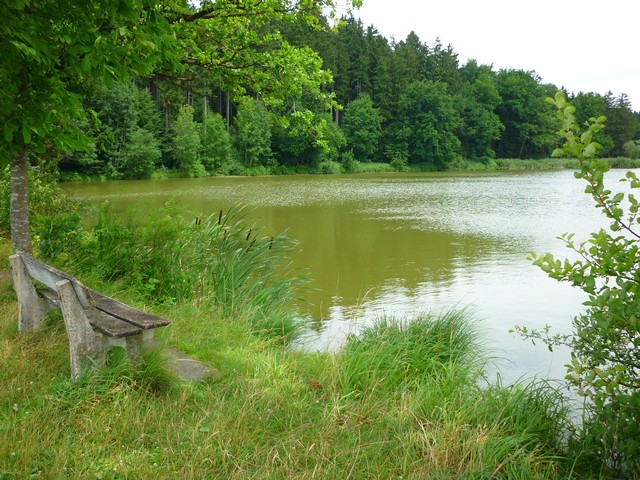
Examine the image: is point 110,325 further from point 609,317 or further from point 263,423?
point 609,317

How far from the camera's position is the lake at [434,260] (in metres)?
7.07

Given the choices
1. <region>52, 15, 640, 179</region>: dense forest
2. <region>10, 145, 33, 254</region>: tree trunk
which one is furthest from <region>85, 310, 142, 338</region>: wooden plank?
<region>52, 15, 640, 179</region>: dense forest

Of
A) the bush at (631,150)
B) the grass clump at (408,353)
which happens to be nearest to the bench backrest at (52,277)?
the grass clump at (408,353)

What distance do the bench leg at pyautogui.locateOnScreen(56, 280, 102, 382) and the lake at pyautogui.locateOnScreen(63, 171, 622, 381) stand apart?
8.42 ft

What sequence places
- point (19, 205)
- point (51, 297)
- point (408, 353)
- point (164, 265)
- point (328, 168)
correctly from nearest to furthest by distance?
point (51, 297) → point (408, 353) → point (19, 205) → point (164, 265) → point (328, 168)

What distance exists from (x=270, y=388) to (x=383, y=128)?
6776 centimetres

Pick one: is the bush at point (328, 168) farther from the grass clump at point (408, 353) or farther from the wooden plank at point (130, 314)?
the wooden plank at point (130, 314)

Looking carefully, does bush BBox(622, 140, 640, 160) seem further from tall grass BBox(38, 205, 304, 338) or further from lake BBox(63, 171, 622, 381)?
tall grass BBox(38, 205, 304, 338)

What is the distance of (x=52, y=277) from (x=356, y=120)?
6105cm

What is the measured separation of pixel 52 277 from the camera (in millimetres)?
3510

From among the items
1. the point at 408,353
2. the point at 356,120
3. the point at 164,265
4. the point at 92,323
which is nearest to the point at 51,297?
the point at 92,323

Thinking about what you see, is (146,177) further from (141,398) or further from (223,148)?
(141,398)

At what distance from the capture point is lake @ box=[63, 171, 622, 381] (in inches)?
279

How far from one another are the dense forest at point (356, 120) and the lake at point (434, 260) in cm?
1148
